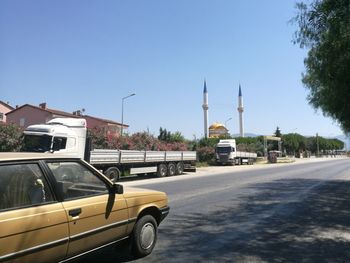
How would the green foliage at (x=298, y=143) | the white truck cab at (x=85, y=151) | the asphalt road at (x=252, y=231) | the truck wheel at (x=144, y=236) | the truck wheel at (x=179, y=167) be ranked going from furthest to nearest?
the green foliage at (x=298, y=143), the truck wheel at (x=179, y=167), the white truck cab at (x=85, y=151), the asphalt road at (x=252, y=231), the truck wheel at (x=144, y=236)

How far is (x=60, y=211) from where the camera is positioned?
532 centimetres

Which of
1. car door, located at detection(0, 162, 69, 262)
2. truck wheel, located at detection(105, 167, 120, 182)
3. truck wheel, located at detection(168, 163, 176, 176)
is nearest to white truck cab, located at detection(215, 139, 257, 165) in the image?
truck wheel, located at detection(168, 163, 176, 176)

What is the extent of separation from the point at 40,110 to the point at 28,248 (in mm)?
71480

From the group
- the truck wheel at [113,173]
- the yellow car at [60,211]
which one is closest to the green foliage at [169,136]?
the truck wheel at [113,173]

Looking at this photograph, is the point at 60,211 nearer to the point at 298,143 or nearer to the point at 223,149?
the point at 223,149

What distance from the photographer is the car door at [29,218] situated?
4.68 m

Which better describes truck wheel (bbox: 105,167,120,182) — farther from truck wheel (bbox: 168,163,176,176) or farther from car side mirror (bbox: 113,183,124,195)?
car side mirror (bbox: 113,183,124,195)

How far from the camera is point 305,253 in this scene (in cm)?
746

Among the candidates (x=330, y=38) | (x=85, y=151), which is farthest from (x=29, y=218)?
(x=85, y=151)

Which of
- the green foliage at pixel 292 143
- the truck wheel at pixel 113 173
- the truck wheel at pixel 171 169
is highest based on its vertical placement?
the green foliage at pixel 292 143

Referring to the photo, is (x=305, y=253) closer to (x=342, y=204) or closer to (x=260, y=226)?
(x=260, y=226)

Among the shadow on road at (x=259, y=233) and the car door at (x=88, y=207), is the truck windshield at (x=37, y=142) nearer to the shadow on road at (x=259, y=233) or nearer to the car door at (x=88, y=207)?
the shadow on road at (x=259, y=233)

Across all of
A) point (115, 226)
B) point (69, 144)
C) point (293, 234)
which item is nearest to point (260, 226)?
point (293, 234)

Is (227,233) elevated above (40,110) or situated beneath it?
situated beneath
